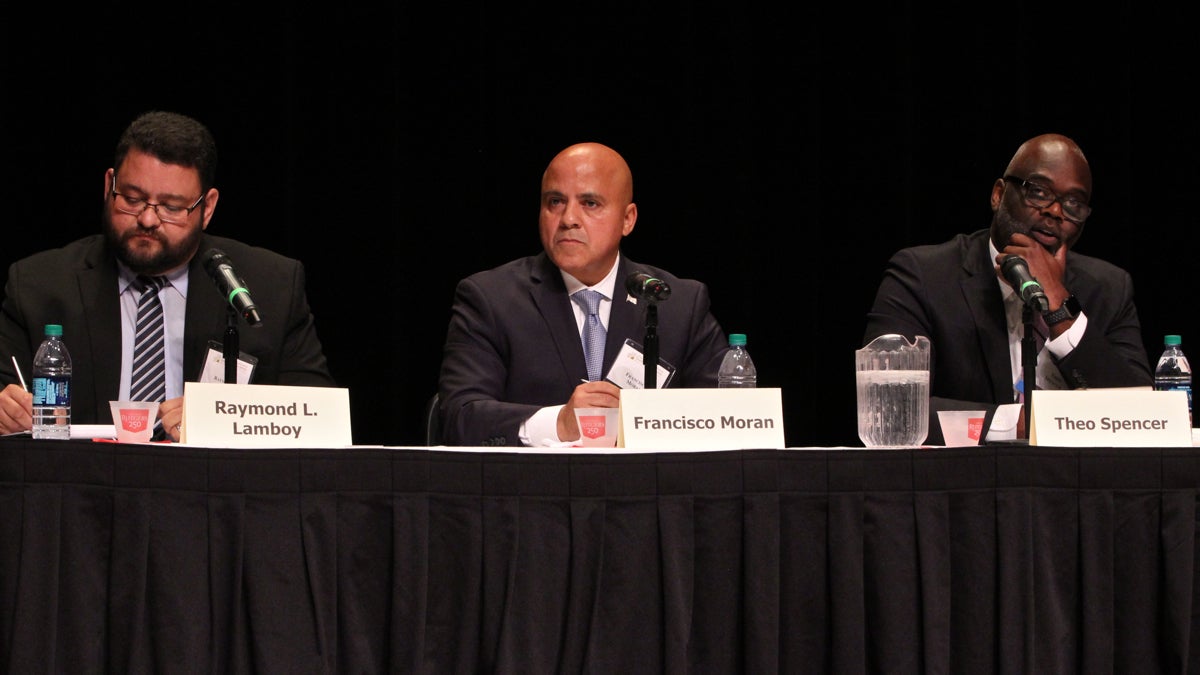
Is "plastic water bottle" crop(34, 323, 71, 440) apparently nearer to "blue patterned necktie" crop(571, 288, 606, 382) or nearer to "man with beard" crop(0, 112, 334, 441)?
"man with beard" crop(0, 112, 334, 441)

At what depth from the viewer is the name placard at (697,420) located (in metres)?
2.01

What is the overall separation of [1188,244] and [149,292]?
348 cm

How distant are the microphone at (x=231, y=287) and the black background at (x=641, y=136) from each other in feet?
5.33

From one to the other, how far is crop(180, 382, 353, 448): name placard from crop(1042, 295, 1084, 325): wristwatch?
1.76m

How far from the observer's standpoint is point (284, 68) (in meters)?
3.97

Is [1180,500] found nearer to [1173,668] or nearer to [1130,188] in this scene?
[1173,668]

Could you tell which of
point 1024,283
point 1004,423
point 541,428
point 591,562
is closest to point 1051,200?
point 1024,283

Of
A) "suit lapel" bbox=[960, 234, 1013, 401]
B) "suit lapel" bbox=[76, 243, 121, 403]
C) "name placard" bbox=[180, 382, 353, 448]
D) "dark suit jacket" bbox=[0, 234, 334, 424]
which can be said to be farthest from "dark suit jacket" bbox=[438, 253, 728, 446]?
"name placard" bbox=[180, 382, 353, 448]

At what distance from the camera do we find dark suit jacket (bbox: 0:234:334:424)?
297cm

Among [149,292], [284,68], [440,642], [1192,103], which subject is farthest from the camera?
[1192,103]

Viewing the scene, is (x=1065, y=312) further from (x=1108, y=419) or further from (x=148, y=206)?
(x=148, y=206)

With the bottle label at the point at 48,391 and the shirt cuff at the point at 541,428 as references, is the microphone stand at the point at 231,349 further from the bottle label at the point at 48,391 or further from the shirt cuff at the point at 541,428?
the shirt cuff at the point at 541,428

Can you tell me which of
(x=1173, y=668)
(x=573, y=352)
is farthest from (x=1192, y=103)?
(x=1173, y=668)

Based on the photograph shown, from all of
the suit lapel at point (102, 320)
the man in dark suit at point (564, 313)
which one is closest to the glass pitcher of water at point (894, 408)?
the man in dark suit at point (564, 313)
